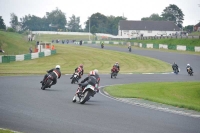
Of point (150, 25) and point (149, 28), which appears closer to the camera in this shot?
point (149, 28)

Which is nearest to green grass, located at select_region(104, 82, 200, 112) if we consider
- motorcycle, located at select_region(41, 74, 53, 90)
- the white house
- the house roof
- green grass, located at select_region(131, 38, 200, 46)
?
motorcycle, located at select_region(41, 74, 53, 90)

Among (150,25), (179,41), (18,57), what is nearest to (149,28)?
(150,25)

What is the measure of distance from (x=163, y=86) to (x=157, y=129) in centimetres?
1510

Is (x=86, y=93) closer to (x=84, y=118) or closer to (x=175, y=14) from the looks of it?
(x=84, y=118)

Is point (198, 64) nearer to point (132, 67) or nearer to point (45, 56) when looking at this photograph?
point (132, 67)

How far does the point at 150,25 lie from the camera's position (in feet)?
519

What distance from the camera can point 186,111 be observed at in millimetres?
15133

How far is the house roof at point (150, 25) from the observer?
157375mm

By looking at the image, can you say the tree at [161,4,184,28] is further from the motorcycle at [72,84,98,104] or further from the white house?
the motorcycle at [72,84,98,104]

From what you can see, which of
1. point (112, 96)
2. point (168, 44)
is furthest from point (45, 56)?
point (112, 96)

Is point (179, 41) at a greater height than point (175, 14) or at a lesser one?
lesser

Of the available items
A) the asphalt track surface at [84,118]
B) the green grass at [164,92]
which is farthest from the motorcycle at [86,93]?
the green grass at [164,92]

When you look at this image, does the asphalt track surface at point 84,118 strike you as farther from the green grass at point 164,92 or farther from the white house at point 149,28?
the white house at point 149,28

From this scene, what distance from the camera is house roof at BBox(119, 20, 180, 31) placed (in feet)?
516
